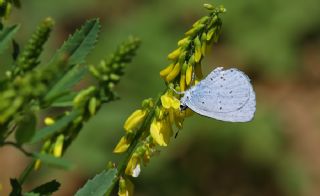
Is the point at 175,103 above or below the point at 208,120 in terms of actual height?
above

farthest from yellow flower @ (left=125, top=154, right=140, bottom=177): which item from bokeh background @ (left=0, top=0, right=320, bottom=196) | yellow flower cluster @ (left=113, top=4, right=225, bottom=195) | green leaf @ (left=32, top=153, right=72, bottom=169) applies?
bokeh background @ (left=0, top=0, right=320, bottom=196)

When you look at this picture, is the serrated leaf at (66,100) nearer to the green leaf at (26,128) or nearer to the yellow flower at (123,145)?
the green leaf at (26,128)

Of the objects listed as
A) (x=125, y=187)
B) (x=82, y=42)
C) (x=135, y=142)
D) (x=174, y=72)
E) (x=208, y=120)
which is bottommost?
(x=208, y=120)

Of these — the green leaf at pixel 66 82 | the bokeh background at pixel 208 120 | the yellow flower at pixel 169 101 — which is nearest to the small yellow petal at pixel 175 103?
the yellow flower at pixel 169 101

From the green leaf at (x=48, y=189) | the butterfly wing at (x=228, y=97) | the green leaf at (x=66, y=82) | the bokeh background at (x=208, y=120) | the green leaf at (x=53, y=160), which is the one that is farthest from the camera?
the bokeh background at (x=208, y=120)

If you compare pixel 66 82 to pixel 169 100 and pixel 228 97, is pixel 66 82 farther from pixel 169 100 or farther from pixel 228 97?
pixel 228 97

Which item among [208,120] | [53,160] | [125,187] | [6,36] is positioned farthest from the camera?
[208,120]

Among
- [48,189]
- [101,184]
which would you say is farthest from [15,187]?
[101,184]
